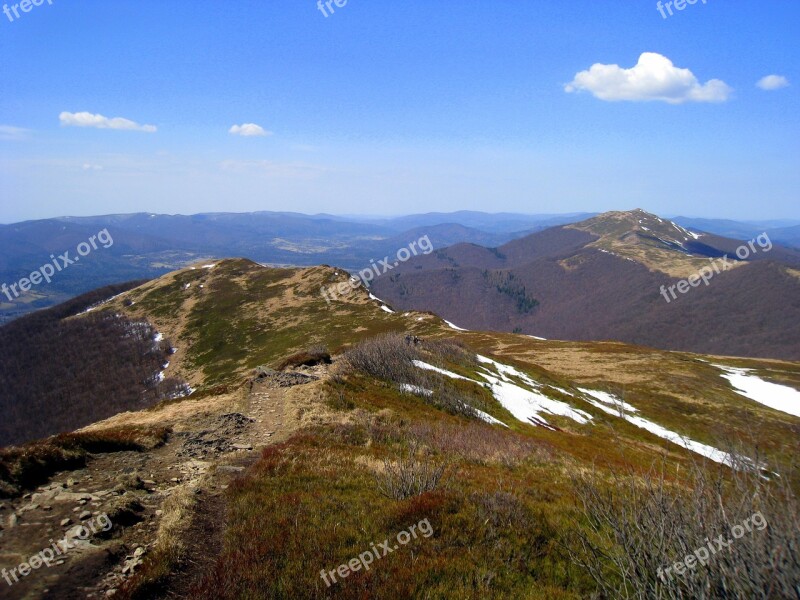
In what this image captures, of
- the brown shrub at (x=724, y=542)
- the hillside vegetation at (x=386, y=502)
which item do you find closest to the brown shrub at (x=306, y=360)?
the hillside vegetation at (x=386, y=502)

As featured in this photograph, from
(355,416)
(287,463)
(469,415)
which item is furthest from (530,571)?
(469,415)

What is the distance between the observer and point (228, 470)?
46.5 ft

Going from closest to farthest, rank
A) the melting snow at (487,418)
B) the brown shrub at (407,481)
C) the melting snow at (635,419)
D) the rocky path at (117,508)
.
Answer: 1. the rocky path at (117,508)
2. the brown shrub at (407,481)
3. the melting snow at (487,418)
4. the melting snow at (635,419)

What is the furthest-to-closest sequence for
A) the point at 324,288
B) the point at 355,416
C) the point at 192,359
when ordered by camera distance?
the point at 324,288
the point at 192,359
the point at 355,416

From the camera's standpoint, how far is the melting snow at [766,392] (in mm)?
76438

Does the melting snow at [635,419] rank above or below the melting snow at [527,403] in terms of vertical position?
below

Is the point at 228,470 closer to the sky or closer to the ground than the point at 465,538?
closer to the ground

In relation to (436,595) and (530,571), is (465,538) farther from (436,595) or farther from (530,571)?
(436,595)

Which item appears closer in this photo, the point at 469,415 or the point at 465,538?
the point at 465,538

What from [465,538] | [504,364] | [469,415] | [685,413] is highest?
[465,538]

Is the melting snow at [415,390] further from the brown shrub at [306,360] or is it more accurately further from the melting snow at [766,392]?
the melting snow at [766,392]

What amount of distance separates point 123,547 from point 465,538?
24.9 feet

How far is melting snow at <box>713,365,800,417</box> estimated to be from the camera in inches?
3009

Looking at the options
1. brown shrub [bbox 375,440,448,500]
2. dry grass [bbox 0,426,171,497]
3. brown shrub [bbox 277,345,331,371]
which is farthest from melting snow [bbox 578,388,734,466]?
dry grass [bbox 0,426,171,497]
